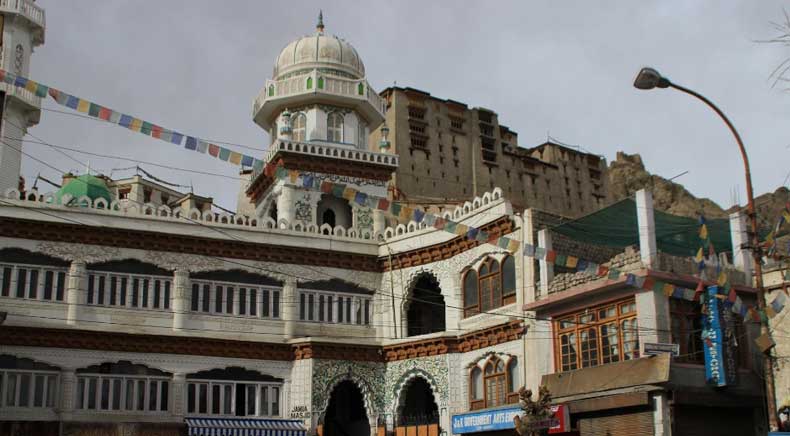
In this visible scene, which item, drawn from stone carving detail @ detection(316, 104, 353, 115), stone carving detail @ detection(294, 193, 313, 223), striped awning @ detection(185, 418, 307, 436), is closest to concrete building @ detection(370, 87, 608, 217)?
stone carving detail @ detection(316, 104, 353, 115)

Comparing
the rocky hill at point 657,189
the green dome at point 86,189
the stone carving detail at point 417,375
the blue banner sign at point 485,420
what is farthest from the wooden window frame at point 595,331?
the rocky hill at point 657,189

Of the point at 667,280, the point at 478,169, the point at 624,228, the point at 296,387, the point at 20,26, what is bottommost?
the point at 296,387

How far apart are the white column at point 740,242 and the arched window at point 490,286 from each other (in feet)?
20.2

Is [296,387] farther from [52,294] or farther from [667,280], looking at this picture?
[667,280]

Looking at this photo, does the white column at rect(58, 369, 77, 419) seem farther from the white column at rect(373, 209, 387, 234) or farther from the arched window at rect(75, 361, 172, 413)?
the white column at rect(373, 209, 387, 234)

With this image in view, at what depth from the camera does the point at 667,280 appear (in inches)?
950

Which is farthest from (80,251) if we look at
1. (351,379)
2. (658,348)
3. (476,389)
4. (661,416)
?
(661,416)

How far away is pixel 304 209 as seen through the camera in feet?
115

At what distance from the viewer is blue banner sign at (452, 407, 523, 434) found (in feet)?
87.5

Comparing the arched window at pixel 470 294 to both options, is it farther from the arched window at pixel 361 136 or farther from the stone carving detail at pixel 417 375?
the arched window at pixel 361 136

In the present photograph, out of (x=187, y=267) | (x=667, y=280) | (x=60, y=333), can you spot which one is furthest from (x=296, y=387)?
(x=667, y=280)

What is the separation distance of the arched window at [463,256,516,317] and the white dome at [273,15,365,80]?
1181cm

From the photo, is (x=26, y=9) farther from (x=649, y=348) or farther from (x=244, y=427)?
(x=649, y=348)

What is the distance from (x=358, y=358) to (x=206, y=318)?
496 centimetres
